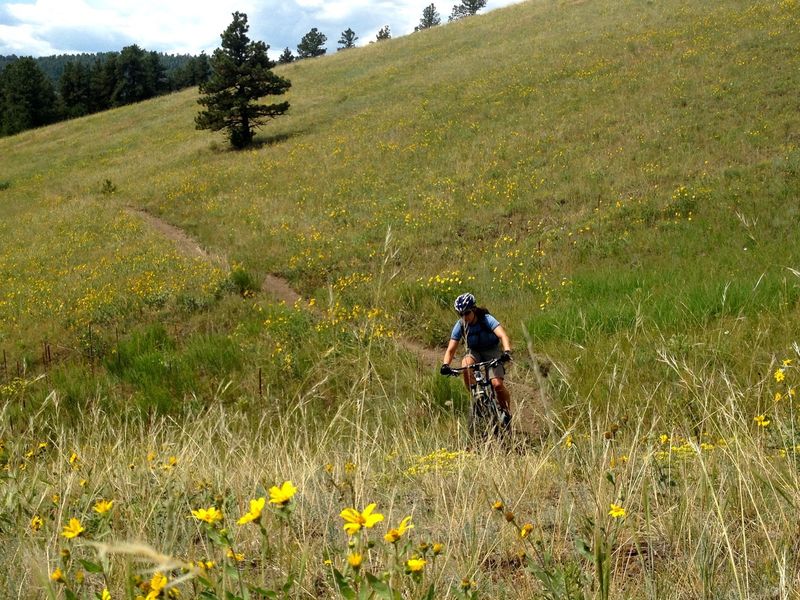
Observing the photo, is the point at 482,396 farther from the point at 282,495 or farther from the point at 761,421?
the point at 282,495

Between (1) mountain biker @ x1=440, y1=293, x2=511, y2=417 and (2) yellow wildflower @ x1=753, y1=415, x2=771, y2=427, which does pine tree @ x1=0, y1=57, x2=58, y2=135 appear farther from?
(2) yellow wildflower @ x1=753, y1=415, x2=771, y2=427

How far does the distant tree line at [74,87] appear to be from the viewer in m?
65.5

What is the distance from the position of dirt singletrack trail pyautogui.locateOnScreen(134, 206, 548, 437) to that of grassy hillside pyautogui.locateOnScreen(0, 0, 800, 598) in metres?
0.14

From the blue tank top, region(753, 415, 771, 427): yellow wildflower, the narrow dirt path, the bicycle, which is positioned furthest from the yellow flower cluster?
the narrow dirt path

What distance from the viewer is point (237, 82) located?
27328 mm

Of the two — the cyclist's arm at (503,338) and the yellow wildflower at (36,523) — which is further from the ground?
the yellow wildflower at (36,523)

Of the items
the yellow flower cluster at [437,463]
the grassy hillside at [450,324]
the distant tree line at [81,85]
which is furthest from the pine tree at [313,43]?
the yellow flower cluster at [437,463]

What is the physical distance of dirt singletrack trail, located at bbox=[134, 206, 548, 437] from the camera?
545 centimetres

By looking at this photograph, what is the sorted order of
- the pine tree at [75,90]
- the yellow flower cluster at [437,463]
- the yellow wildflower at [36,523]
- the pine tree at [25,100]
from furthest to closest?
1. the pine tree at [75,90]
2. the pine tree at [25,100]
3. the yellow flower cluster at [437,463]
4. the yellow wildflower at [36,523]

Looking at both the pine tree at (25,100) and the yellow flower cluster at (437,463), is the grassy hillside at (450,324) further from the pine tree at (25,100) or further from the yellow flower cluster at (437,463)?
the pine tree at (25,100)

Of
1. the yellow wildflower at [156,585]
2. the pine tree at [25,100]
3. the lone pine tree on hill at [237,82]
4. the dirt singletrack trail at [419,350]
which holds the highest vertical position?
the pine tree at [25,100]

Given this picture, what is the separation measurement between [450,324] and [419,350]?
0.73m

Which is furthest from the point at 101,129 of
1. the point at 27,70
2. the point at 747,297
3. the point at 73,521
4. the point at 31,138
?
the point at 73,521

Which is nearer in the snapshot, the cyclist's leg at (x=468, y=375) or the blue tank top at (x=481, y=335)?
the cyclist's leg at (x=468, y=375)
